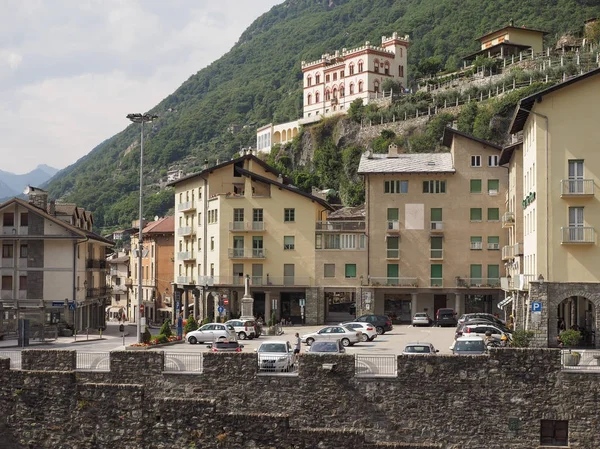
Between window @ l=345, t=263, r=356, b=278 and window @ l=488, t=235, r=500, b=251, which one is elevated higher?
window @ l=488, t=235, r=500, b=251

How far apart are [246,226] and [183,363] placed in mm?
49187

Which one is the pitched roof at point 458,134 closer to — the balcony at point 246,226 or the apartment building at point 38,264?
the balcony at point 246,226

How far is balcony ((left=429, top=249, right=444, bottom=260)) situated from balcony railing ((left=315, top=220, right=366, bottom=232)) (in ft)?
20.8

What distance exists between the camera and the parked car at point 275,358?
30.7 m

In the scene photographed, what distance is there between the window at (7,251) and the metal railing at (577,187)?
44092 millimetres

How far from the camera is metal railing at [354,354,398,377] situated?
29.3 metres

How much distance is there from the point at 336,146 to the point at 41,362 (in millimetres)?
123651

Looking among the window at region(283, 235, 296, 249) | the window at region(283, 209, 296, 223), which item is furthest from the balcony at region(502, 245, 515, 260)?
the window at region(283, 209, 296, 223)

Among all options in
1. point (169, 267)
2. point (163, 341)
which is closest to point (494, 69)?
point (169, 267)

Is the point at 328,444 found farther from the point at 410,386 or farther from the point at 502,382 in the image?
the point at 502,382

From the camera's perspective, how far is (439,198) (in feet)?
255

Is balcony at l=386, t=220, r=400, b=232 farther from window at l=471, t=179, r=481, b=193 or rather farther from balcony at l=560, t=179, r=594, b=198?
balcony at l=560, t=179, r=594, b=198

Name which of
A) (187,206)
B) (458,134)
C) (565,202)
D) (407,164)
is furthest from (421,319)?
(187,206)

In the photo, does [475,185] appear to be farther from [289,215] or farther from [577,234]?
[577,234]
